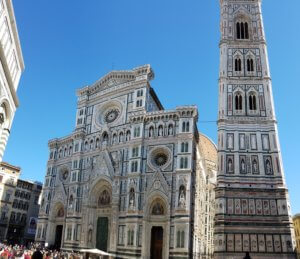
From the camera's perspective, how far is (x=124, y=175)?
112 feet

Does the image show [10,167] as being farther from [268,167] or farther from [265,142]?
[268,167]

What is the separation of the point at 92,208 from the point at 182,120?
13702mm

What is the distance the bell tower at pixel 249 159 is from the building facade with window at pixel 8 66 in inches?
784

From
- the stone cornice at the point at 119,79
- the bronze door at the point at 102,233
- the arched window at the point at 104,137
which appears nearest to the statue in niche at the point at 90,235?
the bronze door at the point at 102,233

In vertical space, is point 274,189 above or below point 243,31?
below

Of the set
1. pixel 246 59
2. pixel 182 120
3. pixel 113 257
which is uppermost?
pixel 246 59

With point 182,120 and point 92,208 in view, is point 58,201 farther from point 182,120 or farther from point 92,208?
point 182,120

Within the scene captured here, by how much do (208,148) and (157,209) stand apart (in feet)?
90.5

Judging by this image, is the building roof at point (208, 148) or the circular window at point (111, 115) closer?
the circular window at point (111, 115)

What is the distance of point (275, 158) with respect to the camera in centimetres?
3033

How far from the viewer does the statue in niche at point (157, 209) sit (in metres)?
31.5

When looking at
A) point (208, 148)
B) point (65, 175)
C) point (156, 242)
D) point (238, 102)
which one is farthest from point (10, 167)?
point (238, 102)

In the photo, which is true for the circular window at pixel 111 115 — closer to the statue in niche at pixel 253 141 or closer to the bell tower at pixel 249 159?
the bell tower at pixel 249 159

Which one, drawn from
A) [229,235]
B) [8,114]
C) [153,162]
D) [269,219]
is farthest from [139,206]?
[8,114]
